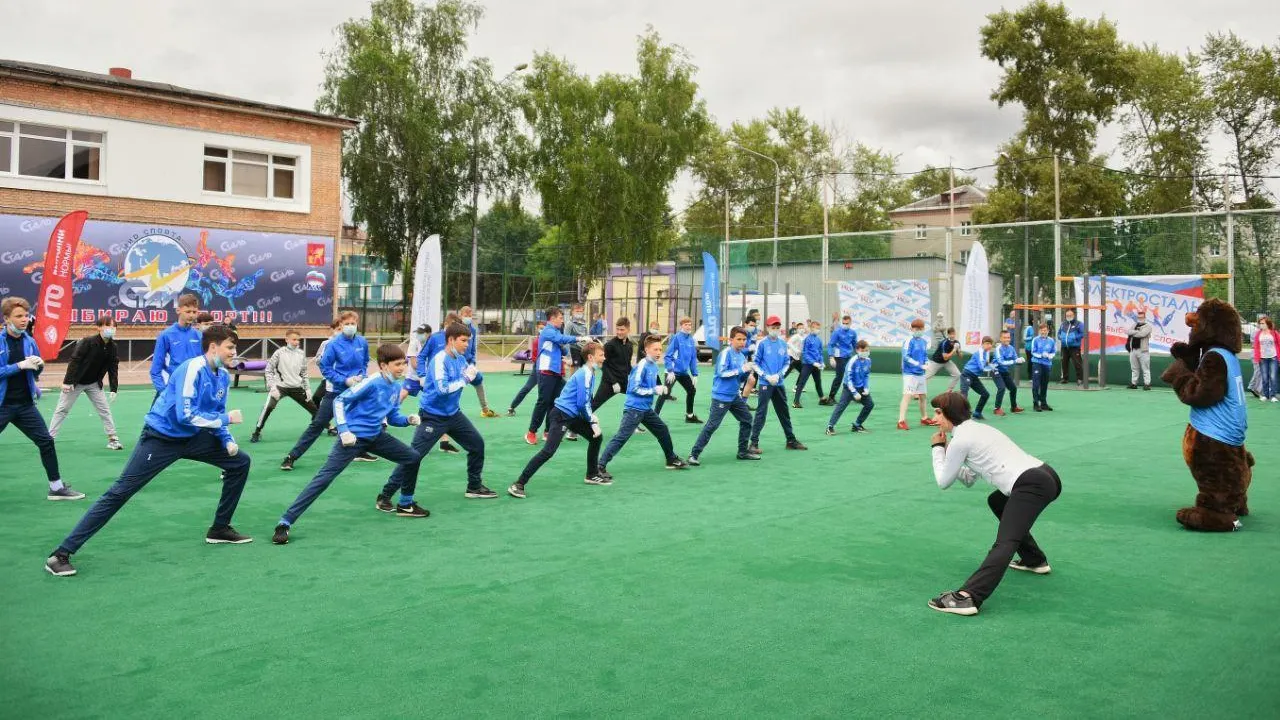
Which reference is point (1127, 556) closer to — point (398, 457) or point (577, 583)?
point (577, 583)

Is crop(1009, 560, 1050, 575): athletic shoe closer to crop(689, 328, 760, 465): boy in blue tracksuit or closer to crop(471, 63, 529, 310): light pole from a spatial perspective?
crop(689, 328, 760, 465): boy in blue tracksuit

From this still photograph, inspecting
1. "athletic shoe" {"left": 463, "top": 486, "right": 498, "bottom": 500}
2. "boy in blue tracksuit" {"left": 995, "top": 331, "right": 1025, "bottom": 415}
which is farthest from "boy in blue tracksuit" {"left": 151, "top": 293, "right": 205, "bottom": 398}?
"boy in blue tracksuit" {"left": 995, "top": 331, "right": 1025, "bottom": 415}

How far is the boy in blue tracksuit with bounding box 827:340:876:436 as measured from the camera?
50.0 feet

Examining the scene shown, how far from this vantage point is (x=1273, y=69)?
41312 mm

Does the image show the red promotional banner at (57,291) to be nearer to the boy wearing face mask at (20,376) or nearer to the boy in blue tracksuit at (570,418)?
the boy wearing face mask at (20,376)

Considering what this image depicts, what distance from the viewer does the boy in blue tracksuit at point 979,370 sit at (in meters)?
17.2

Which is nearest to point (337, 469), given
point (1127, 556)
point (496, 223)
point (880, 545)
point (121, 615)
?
point (121, 615)

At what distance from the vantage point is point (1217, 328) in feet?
27.5

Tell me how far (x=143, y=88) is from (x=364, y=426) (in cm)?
2291

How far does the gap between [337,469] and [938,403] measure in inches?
184

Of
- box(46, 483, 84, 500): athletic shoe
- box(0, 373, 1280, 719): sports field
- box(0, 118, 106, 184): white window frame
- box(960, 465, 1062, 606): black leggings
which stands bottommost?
box(0, 373, 1280, 719): sports field

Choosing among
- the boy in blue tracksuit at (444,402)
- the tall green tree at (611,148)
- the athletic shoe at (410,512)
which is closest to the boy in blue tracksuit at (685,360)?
the boy in blue tracksuit at (444,402)

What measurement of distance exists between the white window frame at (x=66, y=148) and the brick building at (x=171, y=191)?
33 mm

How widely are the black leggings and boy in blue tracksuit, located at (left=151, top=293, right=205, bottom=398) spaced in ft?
26.9
